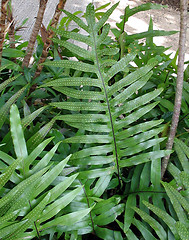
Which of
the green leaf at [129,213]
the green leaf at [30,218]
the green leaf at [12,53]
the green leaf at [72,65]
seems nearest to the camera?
the green leaf at [30,218]

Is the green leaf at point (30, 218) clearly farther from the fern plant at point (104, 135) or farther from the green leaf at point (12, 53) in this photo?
the green leaf at point (12, 53)

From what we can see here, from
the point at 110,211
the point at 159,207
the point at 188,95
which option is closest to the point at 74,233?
the point at 110,211

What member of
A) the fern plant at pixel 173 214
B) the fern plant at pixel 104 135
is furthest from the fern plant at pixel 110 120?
the fern plant at pixel 173 214

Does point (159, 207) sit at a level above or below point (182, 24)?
below

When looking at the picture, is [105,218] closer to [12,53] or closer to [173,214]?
[173,214]

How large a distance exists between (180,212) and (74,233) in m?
0.31

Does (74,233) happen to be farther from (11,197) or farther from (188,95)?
(188,95)

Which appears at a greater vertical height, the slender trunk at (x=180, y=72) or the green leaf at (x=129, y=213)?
the slender trunk at (x=180, y=72)

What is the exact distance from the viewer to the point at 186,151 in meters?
0.88

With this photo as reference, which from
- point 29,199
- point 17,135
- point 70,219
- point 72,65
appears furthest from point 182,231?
point 72,65

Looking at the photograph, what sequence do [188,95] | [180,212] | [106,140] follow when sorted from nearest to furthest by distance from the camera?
[180,212]
[106,140]
[188,95]

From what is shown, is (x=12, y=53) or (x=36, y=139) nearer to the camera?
(x=36, y=139)

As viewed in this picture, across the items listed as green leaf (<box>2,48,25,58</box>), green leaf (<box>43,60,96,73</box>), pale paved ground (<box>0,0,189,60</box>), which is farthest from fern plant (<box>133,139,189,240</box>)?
pale paved ground (<box>0,0,189,60</box>)

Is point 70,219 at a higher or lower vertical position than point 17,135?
lower
